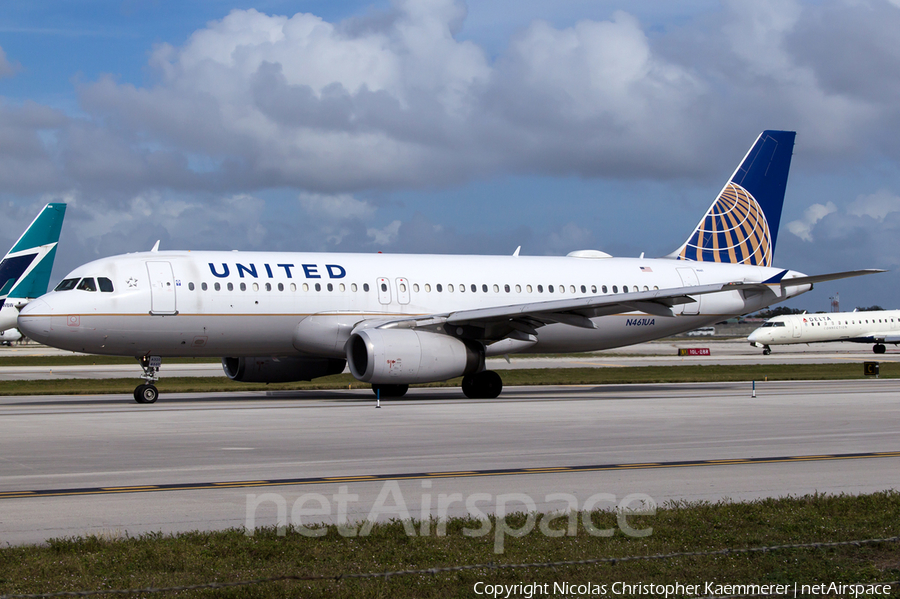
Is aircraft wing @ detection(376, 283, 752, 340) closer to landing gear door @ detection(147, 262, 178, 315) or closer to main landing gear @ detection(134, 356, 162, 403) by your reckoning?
landing gear door @ detection(147, 262, 178, 315)

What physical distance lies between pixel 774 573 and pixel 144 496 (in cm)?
680

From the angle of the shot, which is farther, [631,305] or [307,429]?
[631,305]

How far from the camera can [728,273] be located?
34062 millimetres

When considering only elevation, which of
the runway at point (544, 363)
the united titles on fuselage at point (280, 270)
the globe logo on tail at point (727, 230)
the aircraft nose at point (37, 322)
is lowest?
the runway at point (544, 363)

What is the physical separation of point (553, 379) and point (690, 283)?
7.67m

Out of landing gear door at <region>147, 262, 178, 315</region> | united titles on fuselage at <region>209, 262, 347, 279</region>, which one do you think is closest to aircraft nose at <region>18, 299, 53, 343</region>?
landing gear door at <region>147, 262, 178, 315</region>

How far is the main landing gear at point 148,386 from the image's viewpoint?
1001 inches

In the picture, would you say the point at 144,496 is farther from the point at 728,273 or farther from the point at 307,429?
the point at 728,273

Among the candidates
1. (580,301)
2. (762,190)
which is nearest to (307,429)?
(580,301)

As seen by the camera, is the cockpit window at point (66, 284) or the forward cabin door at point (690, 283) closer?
the cockpit window at point (66, 284)

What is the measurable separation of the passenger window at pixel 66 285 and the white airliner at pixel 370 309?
0.04 metres

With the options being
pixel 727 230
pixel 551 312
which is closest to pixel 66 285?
pixel 551 312

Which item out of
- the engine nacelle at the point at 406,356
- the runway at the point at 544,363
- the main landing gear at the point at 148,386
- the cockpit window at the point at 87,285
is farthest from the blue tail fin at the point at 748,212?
the cockpit window at the point at 87,285

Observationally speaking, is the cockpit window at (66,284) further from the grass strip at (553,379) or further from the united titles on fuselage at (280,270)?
the grass strip at (553,379)
